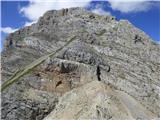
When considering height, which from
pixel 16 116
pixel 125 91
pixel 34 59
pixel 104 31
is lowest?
pixel 16 116

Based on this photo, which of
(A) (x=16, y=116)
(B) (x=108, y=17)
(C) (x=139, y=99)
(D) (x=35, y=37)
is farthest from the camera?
(B) (x=108, y=17)

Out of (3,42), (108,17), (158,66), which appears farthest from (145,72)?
(3,42)

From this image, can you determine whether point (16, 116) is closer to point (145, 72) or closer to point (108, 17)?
point (145, 72)

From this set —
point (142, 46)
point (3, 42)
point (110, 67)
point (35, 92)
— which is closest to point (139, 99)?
point (110, 67)

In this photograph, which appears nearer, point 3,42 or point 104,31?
point 104,31

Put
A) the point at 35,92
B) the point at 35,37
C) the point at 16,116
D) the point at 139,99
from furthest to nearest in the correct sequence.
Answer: the point at 35,37 → the point at 139,99 → the point at 35,92 → the point at 16,116

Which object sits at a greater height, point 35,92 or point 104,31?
point 104,31
